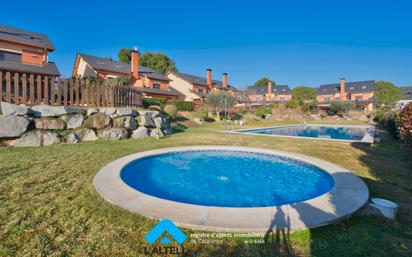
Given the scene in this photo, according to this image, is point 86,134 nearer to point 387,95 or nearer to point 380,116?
point 380,116

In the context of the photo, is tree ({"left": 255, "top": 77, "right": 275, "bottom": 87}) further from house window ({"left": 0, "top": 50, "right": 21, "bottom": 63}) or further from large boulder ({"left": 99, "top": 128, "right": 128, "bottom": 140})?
large boulder ({"left": 99, "top": 128, "right": 128, "bottom": 140})

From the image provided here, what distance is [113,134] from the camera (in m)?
10.9

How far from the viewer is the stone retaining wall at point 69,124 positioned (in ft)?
27.4

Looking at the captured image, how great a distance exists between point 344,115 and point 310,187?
44447mm

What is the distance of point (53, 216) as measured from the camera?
332 centimetres

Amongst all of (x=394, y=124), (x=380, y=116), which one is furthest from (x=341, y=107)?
(x=394, y=124)

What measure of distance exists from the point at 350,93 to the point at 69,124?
210 ft

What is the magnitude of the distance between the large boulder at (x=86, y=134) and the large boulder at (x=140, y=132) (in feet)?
6.73

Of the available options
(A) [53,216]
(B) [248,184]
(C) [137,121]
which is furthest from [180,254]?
(C) [137,121]

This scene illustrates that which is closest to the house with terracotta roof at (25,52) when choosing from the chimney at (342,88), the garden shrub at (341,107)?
the garden shrub at (341,107)

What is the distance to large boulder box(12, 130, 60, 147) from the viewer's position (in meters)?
8.45

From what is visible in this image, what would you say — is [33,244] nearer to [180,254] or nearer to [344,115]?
[180,254]

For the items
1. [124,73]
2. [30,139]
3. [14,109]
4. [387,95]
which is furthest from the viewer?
[387,95]

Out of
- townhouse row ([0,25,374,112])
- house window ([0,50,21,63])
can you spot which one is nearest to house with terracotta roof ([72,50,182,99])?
townhouse row ([0,25,374,112])
